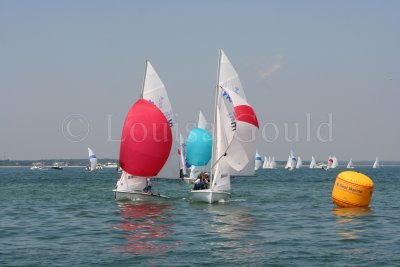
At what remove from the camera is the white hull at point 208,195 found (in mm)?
37438

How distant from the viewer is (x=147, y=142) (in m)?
38.9

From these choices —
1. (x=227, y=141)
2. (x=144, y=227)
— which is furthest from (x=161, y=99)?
(x=144, y=227)

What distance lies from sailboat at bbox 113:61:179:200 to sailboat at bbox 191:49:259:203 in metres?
3.15

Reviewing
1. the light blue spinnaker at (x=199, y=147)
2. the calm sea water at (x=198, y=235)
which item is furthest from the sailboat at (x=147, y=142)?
the light blue spinnaker at (x=199, y=147)

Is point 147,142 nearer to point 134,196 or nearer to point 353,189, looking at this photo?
point 134,196

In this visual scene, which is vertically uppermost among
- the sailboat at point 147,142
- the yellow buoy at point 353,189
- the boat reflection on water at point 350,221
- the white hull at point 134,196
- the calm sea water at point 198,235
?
the sailboat at point 147,142

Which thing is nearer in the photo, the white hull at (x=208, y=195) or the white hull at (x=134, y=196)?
the white hull at (x=208, y=195)

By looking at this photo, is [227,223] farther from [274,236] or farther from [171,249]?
[171,249]

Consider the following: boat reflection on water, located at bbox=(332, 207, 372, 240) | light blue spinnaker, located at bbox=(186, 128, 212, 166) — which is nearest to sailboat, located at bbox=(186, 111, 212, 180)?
light blue spinnaker, located at bbox=(186, 128, 212, 166)

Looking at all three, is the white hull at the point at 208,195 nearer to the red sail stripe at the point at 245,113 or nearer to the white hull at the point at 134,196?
the white hull at the point at 134,196

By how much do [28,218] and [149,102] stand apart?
11336 mm

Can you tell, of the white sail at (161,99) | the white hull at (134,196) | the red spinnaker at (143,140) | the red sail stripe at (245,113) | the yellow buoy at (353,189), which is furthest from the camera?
the white sail at (161,99)

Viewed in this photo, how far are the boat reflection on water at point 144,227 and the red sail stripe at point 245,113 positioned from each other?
728 cm

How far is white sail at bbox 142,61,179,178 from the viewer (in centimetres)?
4050
